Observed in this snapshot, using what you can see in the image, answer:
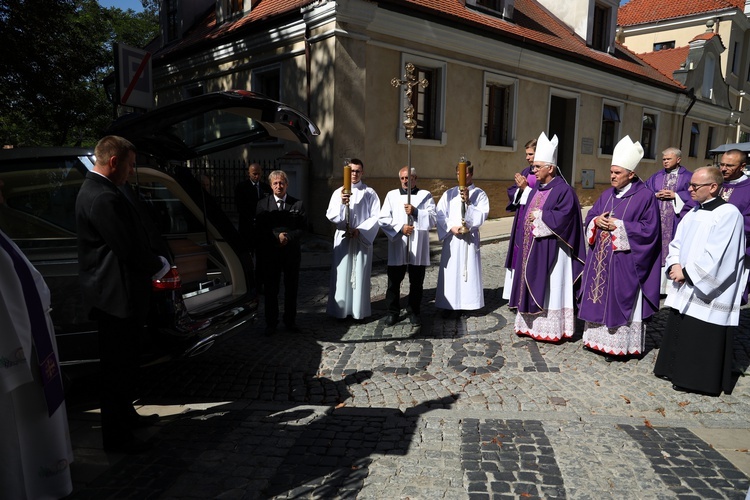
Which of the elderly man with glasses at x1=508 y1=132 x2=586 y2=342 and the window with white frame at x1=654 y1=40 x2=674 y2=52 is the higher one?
the window with white frame at x1=654 y1=40 x2=674 y2=52

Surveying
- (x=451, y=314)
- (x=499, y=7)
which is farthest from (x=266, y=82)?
(x=451, y=314)

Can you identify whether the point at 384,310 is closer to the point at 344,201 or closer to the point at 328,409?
the point at 344,201

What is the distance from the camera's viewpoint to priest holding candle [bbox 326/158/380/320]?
653cm

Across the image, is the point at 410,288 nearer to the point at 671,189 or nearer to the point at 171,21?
→ the point at 671,189

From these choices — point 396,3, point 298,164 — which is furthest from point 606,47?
point 298,164

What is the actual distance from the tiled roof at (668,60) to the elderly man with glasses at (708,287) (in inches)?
927

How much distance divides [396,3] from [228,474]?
11.6 metres

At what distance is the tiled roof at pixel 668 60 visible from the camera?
2506 centimetres

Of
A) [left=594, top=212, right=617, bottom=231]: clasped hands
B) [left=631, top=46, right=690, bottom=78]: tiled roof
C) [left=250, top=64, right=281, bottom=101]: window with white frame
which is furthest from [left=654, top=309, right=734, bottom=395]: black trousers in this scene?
[left=631, top=46, right=690, bottom=78]: tiled roof

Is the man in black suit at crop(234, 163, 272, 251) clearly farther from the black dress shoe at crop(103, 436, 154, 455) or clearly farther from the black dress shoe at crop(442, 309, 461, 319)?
the black dress shoe at crop(103, 436, 154, 455)

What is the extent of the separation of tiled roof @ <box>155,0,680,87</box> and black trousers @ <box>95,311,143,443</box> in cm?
1080

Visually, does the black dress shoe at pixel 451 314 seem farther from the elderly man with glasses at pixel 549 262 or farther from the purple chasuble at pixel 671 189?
the purple chasuble at pixel 671 189

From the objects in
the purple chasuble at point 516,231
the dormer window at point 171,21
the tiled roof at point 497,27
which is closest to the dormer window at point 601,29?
the tiled roof at point 497,27

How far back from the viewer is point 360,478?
3225 millimetres
